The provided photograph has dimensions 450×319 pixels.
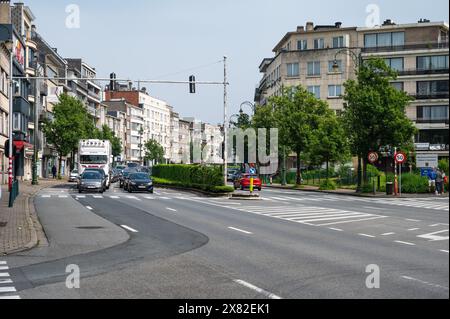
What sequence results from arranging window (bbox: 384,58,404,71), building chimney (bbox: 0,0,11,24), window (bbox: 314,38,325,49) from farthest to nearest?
window (bbox: 314,38,325,49) → window (bbox: 384,58,404,71) → building chimney (bbox: 0,0,11,24)

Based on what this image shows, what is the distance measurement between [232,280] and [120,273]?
84.8 inches

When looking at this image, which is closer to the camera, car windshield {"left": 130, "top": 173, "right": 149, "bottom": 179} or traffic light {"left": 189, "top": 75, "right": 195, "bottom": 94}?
traffic light {"left": 189, "top": 75, "right": 195, "bottom": 94}

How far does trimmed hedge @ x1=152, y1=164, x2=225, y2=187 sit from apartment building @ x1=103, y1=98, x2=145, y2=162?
87.6 meters

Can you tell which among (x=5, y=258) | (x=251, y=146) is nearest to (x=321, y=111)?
(x=251, y=146)

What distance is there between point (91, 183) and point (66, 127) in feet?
117

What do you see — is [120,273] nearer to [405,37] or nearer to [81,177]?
[81,177]

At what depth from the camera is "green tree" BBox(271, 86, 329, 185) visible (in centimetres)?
6688

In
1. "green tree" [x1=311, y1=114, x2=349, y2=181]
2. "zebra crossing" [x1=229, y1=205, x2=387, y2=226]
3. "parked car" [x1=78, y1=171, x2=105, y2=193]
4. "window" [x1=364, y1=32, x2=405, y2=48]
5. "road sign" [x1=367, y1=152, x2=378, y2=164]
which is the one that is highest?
"window" [x1=364, y1=32, x2=405, y2=48]

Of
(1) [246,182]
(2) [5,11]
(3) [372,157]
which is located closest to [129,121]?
(2) [5,11]

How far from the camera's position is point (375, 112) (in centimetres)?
4862

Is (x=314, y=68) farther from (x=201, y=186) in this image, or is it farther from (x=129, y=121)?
(x=129, y=121)

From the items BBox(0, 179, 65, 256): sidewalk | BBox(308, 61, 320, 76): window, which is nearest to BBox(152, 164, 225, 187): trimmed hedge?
BBox(0, 179, 65, 256): sidewalk

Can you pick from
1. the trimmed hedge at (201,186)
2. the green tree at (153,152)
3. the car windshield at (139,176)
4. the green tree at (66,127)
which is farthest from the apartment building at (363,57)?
the green tree at (153,152)

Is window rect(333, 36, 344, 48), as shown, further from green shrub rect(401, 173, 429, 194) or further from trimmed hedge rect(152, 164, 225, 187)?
green shrub rect(401, 173, 429, 194)
